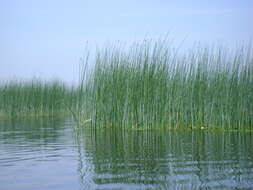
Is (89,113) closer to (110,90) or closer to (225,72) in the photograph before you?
(110,90)

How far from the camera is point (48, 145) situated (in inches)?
352

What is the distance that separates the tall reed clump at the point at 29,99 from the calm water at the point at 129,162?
1040 cm

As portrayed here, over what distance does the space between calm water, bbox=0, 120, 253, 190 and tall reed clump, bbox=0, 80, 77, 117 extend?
10.4 m

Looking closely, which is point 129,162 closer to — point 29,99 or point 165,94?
point 165,94

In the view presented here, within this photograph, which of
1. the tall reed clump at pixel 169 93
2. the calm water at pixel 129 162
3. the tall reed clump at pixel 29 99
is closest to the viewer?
the calm water at pixel 129 162

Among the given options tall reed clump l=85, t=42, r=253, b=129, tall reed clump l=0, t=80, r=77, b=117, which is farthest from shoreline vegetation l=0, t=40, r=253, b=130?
tall reed clump l=0, t=80, r=77, b=117

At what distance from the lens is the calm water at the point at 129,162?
200 inches

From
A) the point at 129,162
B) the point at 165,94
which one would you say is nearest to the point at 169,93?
the point at 165,94

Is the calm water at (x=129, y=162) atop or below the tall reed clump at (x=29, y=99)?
below

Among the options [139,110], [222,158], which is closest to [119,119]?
[139,110]

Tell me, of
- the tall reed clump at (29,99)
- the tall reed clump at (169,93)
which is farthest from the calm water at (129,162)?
the tall reed clump at (29,99)

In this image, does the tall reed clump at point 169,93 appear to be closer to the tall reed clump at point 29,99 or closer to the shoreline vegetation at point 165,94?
the shoreline vegetation at point 165,94

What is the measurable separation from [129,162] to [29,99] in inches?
586

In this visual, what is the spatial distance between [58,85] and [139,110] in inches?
437
